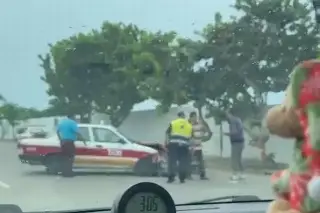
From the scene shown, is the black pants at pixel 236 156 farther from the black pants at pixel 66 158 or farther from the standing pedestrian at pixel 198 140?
the black pants at pixel 66 158

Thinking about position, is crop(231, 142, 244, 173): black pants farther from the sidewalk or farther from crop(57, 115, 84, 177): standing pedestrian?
crop(57, 115, 84, 177): standing pedestrian

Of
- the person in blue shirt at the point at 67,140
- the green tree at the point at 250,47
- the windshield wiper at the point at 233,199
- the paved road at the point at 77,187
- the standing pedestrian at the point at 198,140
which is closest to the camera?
the windshield wiper at the point at 233,199

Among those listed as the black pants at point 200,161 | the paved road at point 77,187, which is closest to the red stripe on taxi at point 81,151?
the paved road at point 77,187

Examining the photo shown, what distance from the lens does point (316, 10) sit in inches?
169

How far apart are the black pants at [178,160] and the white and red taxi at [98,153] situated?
13 cm

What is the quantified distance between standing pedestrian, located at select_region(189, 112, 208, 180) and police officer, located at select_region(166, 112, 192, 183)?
116 mm

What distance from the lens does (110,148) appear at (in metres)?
8.28

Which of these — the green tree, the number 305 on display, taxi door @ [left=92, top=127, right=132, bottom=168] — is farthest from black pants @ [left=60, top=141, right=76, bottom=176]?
the number 305 on display

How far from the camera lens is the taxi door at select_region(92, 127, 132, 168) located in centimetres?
756

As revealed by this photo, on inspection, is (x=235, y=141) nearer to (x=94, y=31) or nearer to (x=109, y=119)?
(x=109, y=119)

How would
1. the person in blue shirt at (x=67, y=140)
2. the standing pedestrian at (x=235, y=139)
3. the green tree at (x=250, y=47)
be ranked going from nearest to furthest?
the person in blue shirt at (x=67, y=140) → the green tree at (x=250, y=47) → the standing pedestrian at (x=235, y=139)

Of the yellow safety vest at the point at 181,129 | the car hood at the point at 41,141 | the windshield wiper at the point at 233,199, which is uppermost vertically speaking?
the yellow safety vest at the point at 181,129

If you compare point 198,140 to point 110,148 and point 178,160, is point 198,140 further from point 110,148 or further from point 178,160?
point 110,148

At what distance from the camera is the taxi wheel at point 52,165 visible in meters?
7.16
